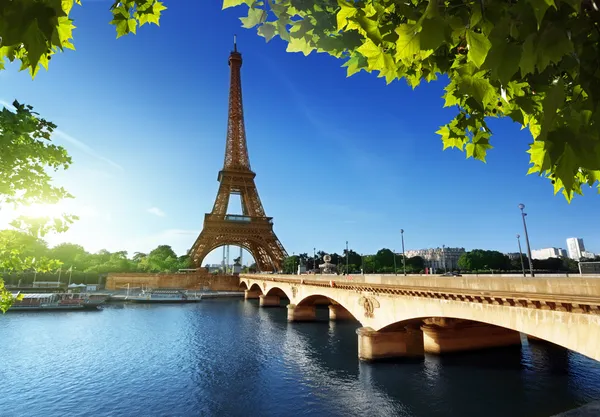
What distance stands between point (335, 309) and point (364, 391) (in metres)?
28.4

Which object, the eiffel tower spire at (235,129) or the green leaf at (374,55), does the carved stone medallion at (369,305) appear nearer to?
the green leaf at (374,55)

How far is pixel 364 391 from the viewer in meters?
18.0

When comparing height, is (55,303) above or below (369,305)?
below

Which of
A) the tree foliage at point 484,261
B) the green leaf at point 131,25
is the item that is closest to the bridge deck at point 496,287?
the green leaf at point 131,25

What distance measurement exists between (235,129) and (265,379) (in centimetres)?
8037

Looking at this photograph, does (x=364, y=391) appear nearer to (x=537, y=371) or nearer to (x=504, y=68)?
(x=537, y=371)

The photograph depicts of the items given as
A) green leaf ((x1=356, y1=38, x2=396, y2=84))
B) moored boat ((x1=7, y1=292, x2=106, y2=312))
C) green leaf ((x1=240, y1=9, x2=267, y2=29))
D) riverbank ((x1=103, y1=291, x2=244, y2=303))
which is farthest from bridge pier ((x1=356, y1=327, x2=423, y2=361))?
riverbank ((x1=103, y1=291, x2=244, y2=303))

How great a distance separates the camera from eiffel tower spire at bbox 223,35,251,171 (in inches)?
3452

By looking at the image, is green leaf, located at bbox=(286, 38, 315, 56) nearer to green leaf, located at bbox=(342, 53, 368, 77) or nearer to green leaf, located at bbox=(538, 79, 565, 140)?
green leaf, located at bbox=(342, 53, 368, 77)

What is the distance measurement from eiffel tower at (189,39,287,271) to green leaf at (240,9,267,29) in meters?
75.9

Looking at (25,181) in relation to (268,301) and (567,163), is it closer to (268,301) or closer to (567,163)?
(567,163)

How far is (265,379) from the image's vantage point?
67.4ft

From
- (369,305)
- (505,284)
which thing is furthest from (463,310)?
(369,305)

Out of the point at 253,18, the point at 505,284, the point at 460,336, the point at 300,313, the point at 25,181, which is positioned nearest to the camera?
the point at 253,18
